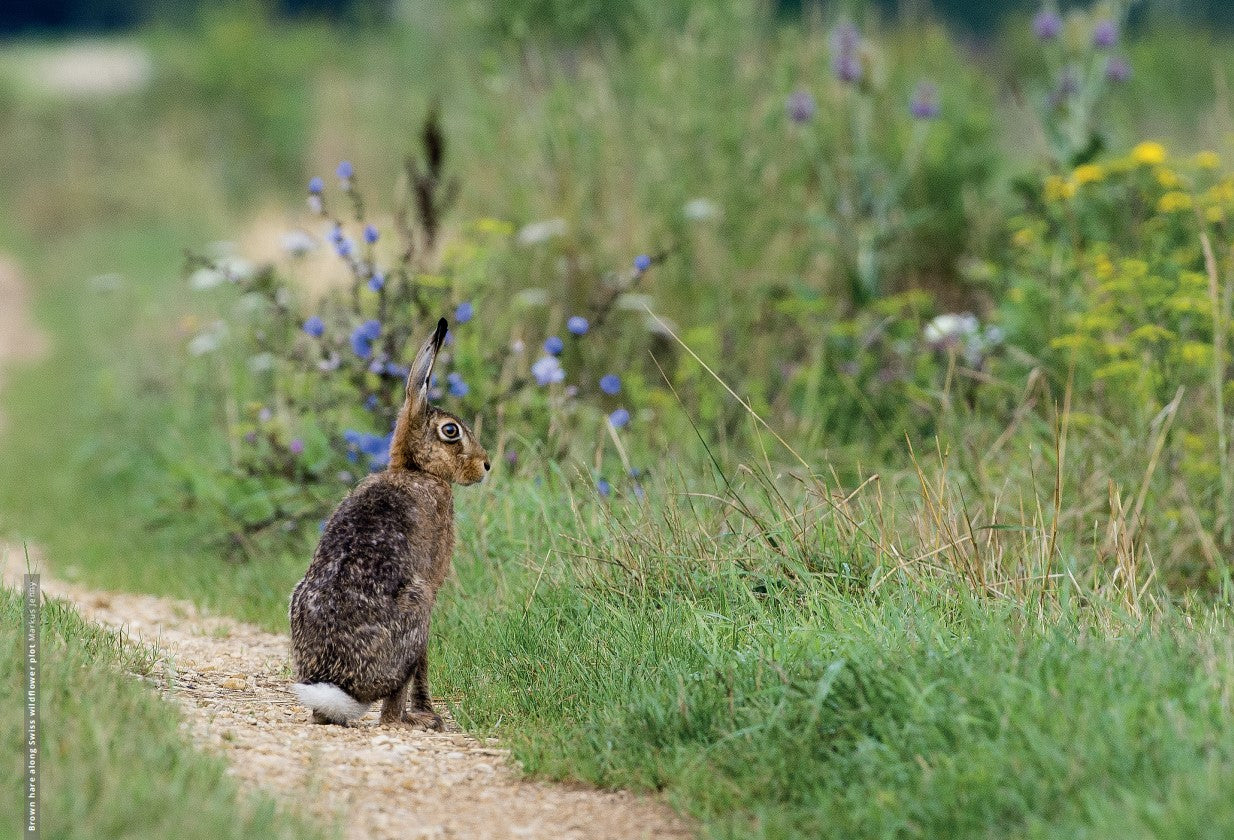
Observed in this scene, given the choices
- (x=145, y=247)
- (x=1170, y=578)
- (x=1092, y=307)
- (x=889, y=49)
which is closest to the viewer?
(x=1170, y=578)

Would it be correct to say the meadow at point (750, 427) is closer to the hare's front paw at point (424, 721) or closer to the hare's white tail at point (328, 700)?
the hare's front paw at point (424, 721)

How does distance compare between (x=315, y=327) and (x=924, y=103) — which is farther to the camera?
(x=924, y=103)

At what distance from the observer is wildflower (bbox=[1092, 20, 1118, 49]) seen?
9.20 meters

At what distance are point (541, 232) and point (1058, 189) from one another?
310cm

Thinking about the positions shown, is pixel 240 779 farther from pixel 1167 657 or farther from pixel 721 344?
pixel 721 344

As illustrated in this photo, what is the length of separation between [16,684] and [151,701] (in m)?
0.36

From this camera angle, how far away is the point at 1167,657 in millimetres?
3846

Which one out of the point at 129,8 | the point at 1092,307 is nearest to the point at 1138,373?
the point at 1092,307

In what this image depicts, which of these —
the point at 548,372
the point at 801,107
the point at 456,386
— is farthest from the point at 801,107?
the point at 456,386

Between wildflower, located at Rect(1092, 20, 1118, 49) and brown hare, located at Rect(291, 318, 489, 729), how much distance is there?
6.10 meters

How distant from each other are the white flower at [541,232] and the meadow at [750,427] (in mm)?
37

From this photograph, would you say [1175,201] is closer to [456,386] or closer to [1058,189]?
[1058,189]

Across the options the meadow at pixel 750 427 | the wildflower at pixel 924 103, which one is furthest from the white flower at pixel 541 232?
the wildflower at pixel 924 103

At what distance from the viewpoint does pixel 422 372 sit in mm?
4898
